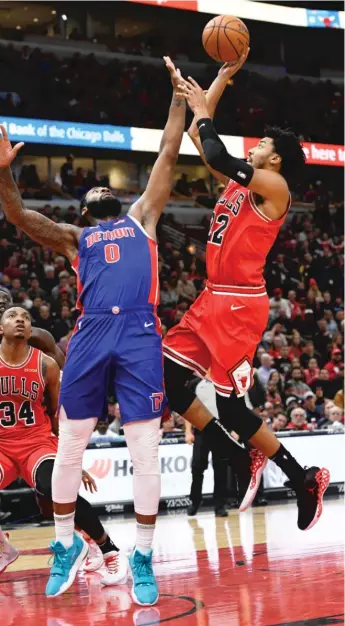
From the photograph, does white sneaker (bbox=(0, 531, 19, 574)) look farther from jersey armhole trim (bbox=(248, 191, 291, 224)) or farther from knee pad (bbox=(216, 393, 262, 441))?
jersey armhole trim (bbox=(248, 191, 291, 224))

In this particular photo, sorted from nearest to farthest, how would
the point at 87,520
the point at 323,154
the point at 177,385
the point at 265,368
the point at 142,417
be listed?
the point at 142,417 < the point at 177,385 < the point at 87,520 < the point at 265,368 < the point at 323,154

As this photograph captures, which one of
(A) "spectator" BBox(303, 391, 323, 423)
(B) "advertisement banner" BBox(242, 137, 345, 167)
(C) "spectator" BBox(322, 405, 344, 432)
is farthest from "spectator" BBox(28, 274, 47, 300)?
(B) "advertisement banner" BBox(242, 137, 345, 167)

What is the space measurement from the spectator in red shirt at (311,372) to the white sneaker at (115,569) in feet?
32.8

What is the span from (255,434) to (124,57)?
17.6m

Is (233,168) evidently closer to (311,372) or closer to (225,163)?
(225,163)

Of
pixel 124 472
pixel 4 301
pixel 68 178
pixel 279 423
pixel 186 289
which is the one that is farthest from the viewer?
pixel 68 178

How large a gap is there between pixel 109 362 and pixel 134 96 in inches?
656

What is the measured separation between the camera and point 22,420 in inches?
259

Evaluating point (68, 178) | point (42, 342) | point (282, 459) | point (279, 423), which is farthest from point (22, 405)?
point (68, 178)

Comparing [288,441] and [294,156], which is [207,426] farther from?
[288,441]

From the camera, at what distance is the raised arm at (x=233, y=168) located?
5.38 metres

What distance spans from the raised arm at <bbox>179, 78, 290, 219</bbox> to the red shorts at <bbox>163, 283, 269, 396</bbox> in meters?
0.54

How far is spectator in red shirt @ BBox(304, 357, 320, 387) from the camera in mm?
15859

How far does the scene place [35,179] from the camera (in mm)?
20344
